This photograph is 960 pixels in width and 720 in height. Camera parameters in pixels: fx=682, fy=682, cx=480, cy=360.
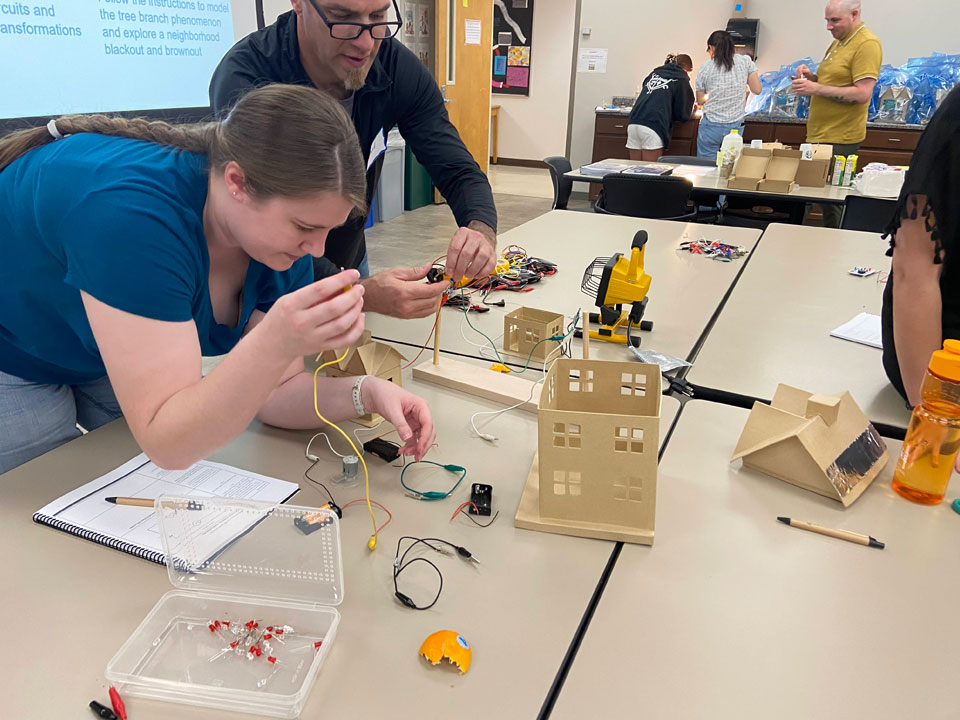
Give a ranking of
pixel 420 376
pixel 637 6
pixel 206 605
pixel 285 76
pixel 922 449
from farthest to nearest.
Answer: pixel 637 6
pixel 285 76
pixel 420 376
pixel 922 449
pixel 206 605

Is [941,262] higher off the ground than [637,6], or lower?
lower

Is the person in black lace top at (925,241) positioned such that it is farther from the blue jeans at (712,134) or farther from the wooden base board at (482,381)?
the blue jeans at (712,134)

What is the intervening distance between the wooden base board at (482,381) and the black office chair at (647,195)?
2250 millimetres

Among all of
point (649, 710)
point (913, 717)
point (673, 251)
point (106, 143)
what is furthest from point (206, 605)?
point (673, 251)

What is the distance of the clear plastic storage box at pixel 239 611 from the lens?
71 centimetres

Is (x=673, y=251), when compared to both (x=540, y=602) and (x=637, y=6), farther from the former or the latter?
(x=637, y=6)

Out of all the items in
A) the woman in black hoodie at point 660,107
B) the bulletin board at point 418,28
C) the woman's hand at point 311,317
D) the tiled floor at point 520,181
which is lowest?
the tiled floor at point 520,181

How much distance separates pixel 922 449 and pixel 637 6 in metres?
6.71

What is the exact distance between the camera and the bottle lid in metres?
0.95

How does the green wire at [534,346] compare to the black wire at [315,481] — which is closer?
the black wire at [315,481]

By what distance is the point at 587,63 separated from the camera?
6.98 metres

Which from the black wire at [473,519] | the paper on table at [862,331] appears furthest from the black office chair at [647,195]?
the black wire at [473,519]

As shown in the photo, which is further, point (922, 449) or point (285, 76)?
point (285, 76)

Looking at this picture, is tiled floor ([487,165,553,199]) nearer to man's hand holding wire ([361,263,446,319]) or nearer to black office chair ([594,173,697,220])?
black office chair ([594,173,697,220])
